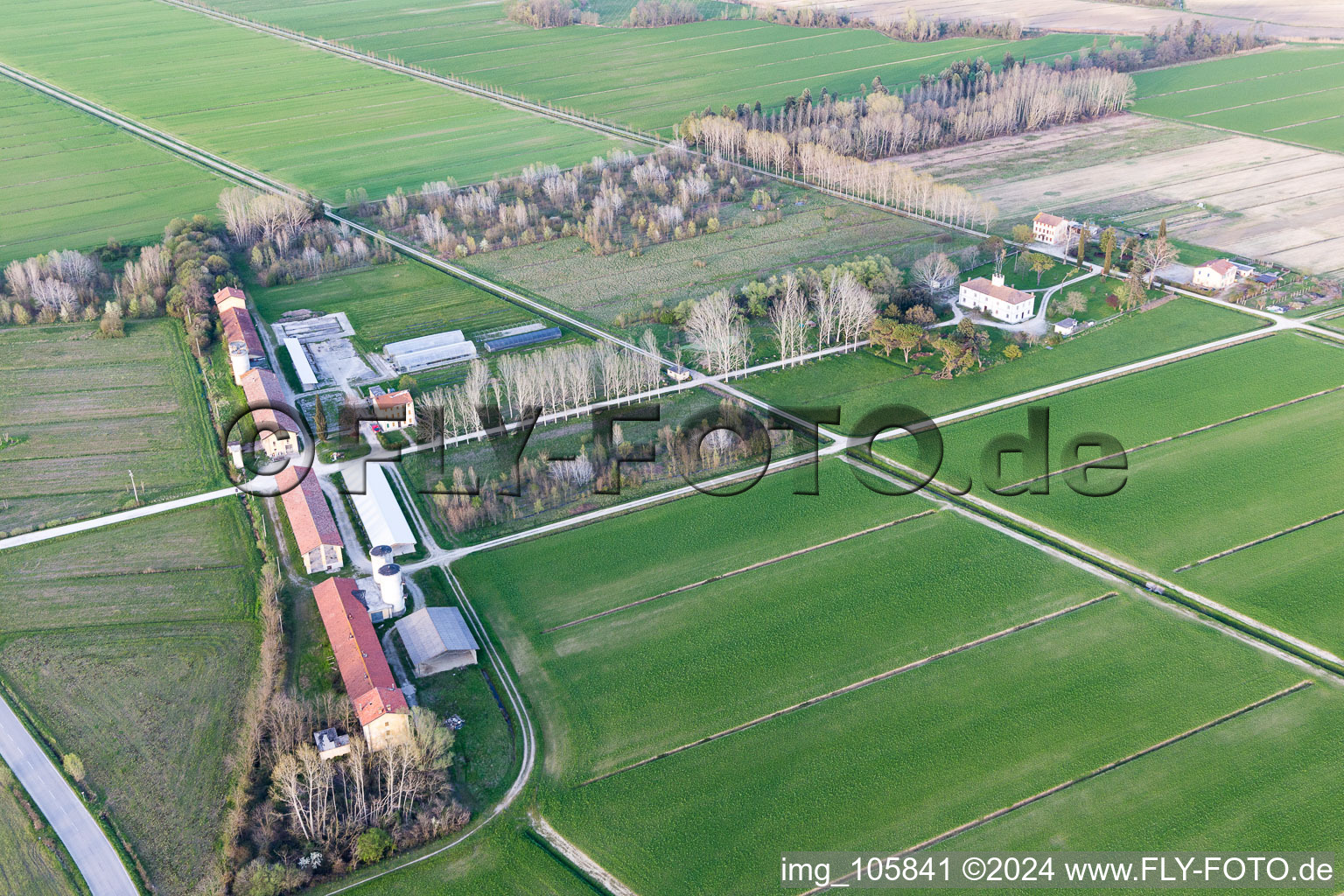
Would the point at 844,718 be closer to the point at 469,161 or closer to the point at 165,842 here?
the point at 165,842

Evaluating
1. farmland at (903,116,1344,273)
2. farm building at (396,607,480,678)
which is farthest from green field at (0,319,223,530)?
farmland at (903,116,1344,273)

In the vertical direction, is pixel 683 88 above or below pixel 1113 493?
above

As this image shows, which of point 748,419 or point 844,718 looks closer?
point 844,718

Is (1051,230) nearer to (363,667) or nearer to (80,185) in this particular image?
(363,667)

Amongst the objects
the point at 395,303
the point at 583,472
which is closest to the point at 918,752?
the point at 583,472

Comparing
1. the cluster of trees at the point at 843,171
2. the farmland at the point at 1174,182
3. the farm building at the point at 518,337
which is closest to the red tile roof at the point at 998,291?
the cluster of trees at the point at 843,171

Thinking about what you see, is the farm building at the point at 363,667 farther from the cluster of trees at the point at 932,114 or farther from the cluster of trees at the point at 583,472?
the cluster of trees at the point at 932,114

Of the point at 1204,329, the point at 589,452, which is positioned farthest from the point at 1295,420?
the point at 589,452

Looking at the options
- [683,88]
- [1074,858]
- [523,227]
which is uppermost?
[683,88]
